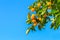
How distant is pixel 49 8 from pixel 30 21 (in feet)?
3.14

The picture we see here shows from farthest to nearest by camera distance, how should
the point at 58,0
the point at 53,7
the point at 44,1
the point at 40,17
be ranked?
the point at 40,17 < the point at 44,1 < the point at 53,7 < the point at 58,0

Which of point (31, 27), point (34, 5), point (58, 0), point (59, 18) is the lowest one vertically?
point (59, 18)

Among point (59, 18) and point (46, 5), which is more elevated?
point (46, 5)

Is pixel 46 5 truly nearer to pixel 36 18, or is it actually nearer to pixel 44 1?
pixel 44 1

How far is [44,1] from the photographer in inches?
186

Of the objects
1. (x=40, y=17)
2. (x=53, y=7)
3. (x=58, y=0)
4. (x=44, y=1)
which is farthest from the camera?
(x=40, y=17)

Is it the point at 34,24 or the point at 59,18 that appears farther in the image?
the point at 34,24

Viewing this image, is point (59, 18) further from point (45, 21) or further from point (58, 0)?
point (45, 21)

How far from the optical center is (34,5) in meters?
5.08

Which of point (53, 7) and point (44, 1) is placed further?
point (44, 1)

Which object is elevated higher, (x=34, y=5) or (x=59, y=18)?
(x=34, y=5)

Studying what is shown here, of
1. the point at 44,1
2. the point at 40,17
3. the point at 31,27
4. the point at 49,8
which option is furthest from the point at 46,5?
the point at 31,27

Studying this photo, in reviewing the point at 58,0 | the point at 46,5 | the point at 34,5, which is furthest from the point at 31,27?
→ the point at 58,0

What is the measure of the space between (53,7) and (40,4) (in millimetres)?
662
